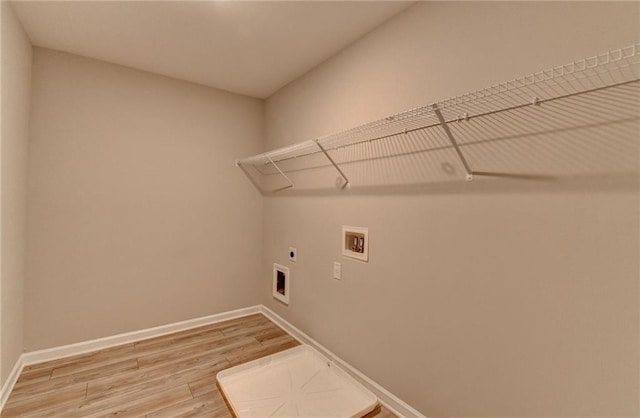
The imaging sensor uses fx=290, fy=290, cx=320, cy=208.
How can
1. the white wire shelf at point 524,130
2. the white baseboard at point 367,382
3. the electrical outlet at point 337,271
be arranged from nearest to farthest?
the white wire shelf at point 524,130 → the white baseboard at point 367,382 → the electrical outlet at point 337,271

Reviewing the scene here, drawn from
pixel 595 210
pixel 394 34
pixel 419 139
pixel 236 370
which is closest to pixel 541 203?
pixel 595 210

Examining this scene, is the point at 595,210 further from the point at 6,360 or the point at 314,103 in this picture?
the point at 6,360

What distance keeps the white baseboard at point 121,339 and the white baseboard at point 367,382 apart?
0.71 metres

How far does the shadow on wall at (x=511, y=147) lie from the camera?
996 millimetres

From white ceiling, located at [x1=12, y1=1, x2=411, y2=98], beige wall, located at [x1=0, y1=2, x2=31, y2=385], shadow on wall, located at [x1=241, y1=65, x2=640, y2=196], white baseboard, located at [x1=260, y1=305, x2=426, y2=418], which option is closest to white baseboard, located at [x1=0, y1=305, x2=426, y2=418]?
white baseboard, located at [x1=260, y1=305, x2=426, y2=418]

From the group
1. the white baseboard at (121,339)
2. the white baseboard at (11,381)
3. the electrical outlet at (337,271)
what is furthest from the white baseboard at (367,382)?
the white baseboard at (11,381)

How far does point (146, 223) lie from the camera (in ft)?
8.64

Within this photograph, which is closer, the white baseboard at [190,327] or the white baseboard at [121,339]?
the white baseboard at [190,327]

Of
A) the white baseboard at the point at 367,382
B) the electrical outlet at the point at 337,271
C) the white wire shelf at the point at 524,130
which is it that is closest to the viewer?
the white wire shelf at the point at 524,130

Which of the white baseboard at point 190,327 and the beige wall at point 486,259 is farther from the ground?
the beige wall at point 486,259

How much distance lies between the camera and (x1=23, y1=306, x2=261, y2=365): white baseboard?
2.24 metres

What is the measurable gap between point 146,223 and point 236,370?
59.9 inches

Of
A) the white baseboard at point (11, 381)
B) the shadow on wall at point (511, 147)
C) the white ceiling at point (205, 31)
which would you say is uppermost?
the white ceiling at point (205, 31)

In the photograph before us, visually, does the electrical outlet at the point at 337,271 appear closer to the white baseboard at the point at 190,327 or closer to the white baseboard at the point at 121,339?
the white baseboard at the point at 190,327
